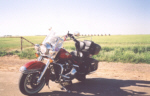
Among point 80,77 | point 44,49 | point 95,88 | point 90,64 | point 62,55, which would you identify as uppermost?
point 44,49

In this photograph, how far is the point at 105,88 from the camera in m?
4.36

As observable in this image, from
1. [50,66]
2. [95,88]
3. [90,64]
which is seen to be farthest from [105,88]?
[50,66]

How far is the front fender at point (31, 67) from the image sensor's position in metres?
3.58

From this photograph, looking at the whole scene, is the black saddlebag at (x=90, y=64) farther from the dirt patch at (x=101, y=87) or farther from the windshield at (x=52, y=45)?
the windshield at (x=52, y=45)

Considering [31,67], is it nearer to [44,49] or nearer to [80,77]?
[44,49]

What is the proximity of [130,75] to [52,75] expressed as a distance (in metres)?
3.45

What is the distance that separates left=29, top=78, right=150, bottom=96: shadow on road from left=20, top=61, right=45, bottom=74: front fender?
2.34 feet

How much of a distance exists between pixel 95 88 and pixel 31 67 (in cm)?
202

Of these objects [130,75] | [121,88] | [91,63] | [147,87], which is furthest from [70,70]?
[130,75]

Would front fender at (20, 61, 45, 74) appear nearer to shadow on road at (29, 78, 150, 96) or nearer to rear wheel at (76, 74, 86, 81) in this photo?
shadow on road at (29, 78, 150, 96)

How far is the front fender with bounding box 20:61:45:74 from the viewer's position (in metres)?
3.58

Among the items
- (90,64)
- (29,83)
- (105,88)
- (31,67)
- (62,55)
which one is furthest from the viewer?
(90,64)

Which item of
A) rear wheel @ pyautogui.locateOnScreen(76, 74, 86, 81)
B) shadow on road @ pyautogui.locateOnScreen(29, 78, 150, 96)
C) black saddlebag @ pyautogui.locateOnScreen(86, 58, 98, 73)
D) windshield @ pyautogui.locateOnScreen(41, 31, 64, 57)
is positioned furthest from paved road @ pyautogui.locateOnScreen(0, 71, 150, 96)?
windshield @ pyautogui.locateOnScreen(41, 31, 64, 57)

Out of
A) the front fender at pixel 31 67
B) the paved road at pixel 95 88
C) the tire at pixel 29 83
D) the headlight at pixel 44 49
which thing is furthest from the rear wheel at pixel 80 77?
the headlight at pixel 44 49
